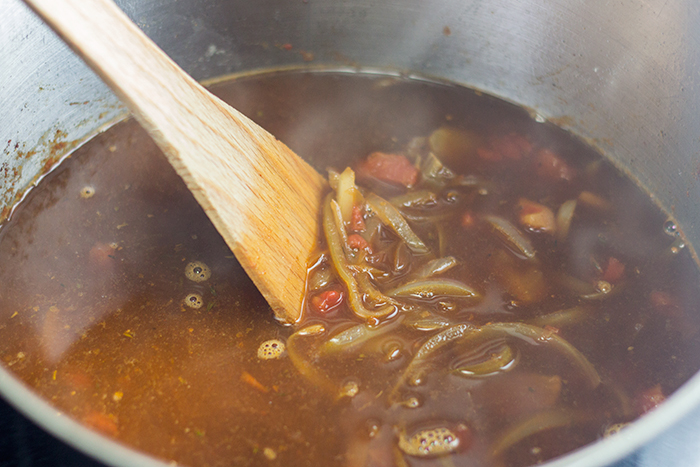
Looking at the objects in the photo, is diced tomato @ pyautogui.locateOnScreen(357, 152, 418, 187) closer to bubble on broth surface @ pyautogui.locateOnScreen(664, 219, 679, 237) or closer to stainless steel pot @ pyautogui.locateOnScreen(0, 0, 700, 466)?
stainless steel pot @ pyautogui.locateOnScreen(0, 0, 700, 466)

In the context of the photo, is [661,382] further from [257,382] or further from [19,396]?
[19,396]

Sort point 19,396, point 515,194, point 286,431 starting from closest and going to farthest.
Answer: point 19,396 → point 286,431 → point 515,194

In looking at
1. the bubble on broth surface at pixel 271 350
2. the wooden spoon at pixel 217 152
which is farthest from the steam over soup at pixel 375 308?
the wooden spoon at pixel 217 152

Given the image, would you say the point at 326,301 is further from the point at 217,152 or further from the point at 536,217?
the point at 536,217

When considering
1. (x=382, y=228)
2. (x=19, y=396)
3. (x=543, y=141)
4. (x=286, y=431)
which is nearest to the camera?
(x=19, y=396)

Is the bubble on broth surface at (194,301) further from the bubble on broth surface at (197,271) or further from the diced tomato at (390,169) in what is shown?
the diced tomato at (390,169)

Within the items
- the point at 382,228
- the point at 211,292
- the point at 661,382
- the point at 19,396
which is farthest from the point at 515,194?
the point at 19,396

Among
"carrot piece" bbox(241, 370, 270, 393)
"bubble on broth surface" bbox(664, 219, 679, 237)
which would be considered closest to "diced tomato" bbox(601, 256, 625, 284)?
"bubble on broth surface" bbox(664, 219, 679, 237)
